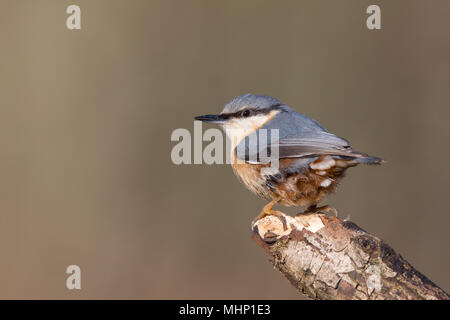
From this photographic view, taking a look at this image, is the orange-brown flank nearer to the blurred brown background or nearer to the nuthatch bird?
the nuthatch bird

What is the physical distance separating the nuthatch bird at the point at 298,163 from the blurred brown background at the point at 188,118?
7.41 feet

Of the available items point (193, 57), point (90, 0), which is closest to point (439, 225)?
point (193, 57)

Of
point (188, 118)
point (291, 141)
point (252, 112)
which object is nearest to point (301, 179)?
point (291, 141)

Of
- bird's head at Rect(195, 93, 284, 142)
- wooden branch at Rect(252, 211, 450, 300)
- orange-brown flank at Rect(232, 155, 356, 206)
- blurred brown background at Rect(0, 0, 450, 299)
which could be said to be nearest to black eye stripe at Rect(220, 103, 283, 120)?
bird's head at Rect(195, 93, 284, 142)

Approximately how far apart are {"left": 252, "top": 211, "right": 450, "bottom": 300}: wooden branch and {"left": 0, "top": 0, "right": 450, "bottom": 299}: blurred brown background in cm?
281

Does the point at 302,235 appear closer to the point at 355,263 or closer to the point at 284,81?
the point at 355,263

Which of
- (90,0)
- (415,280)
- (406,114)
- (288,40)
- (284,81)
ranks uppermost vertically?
(90,0)

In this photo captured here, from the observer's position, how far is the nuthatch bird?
9.20 ft

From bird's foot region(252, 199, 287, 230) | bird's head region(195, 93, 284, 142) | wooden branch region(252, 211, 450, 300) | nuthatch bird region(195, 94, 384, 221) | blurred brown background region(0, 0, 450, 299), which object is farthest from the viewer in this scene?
blurred brown background region(0, 0, 450, 299)

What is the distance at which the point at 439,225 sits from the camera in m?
5.22

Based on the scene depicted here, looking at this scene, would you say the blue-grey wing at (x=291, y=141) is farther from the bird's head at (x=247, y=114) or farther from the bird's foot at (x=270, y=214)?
the bird's foot at (x=270, y=214)

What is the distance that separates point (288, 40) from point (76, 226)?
305 cm

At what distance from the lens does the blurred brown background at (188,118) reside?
5281 mm

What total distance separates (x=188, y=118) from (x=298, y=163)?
288 cm
